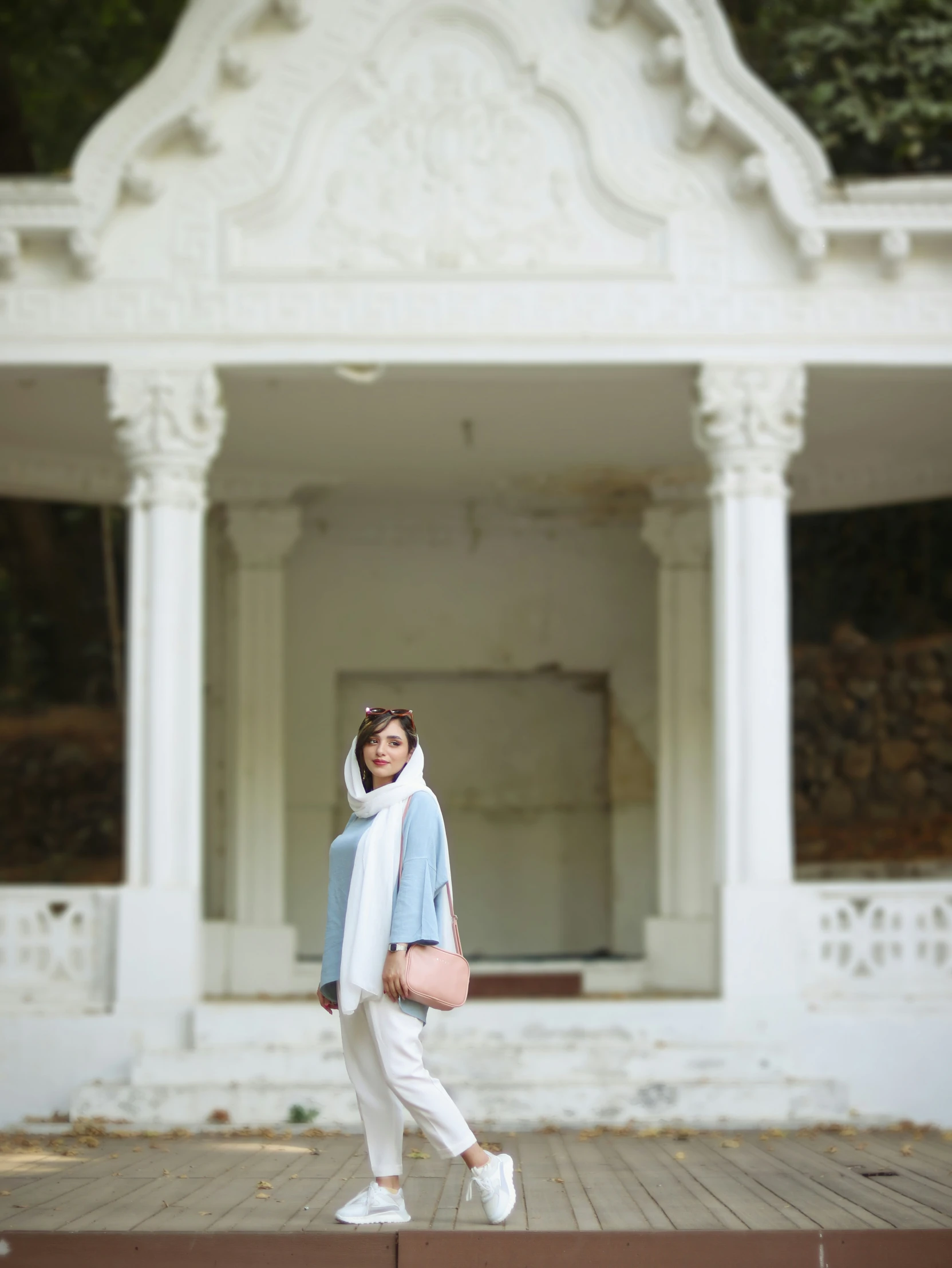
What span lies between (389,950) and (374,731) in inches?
31.2

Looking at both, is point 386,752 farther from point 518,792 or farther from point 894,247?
point 518,792

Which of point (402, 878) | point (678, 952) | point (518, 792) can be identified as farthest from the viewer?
point (518, 792)

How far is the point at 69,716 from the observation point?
19.9m

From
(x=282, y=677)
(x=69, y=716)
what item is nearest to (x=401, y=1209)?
(x=282, y=677)

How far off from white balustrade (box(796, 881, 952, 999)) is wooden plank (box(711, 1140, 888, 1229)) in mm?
1640

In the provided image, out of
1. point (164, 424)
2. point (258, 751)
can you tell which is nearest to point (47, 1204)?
point (164, 424)

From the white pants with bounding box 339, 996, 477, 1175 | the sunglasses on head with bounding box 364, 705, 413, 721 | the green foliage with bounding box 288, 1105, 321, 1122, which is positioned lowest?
the green foliage with bounding box 288, 1105, 321, 1122

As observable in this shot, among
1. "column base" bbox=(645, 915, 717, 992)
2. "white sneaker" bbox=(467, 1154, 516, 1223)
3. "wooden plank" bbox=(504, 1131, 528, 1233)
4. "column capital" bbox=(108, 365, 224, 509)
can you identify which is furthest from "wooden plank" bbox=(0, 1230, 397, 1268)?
"column base" bbox=(645, 915, 717, 992)

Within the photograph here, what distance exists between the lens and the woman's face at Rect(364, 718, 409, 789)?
6102mm

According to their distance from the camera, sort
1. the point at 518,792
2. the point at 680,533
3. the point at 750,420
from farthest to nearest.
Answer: the point at 518,792 → the point at 680,533 → the point at 750,420

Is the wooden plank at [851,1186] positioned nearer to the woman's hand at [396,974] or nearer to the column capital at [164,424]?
Result: the woman's hand at [396,974]

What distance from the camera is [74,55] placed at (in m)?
18.8

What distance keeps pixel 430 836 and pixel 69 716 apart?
14680mm

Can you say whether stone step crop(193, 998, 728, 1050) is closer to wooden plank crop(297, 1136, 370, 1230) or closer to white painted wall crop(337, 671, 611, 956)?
wooden plank crop(297, 1136, 370, 1230)
